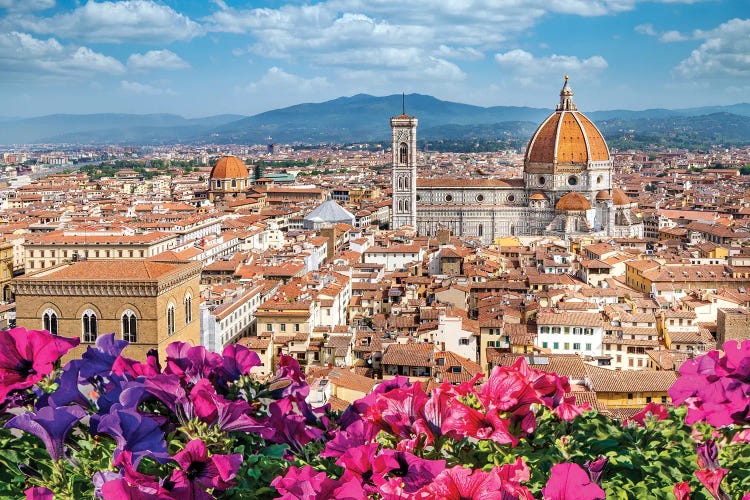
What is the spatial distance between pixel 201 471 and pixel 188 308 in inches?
460

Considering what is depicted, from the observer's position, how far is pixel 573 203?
148 ft

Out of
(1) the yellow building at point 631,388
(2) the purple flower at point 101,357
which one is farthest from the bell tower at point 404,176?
(2) the purple flower at point 101,357

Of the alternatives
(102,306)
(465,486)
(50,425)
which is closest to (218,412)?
(50,425)

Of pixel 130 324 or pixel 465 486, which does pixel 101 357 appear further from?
pixel 130 324

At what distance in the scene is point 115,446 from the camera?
7.61 feet

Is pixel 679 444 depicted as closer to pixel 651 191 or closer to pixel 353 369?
pixel 353 369

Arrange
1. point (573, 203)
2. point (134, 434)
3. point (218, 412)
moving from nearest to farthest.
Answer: point (134, 434) < point (218, 412) < point (573, 203)

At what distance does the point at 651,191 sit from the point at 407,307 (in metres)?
60.1

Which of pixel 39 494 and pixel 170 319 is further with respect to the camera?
pixel 170 319

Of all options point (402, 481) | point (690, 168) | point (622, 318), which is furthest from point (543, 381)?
point (690, 168)

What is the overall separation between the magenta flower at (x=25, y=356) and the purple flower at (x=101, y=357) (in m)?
0.11

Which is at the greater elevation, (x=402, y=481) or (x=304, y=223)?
(x=402, y=481)

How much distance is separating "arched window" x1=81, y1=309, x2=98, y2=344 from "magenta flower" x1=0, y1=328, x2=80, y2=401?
10256 mm


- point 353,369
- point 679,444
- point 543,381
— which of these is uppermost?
point 543,381
